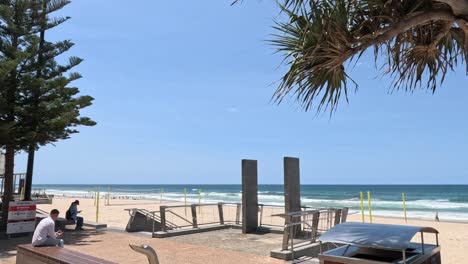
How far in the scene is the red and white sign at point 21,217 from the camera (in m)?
12.2

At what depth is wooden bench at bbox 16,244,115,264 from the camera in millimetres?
5488

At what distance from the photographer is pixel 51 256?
229 inches

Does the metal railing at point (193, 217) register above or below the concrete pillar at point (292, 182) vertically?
below

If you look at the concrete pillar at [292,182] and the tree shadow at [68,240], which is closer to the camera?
the tree shadow at [68,240]

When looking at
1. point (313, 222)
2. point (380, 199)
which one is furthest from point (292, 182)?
point (380, 199)

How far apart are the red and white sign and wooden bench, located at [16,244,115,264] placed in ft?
19.6

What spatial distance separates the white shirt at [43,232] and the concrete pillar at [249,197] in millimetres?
6895

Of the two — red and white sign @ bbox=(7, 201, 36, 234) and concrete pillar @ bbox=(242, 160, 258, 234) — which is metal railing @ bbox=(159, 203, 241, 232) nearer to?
concrete pillar @ bbox=(242, 160, 258, 234)

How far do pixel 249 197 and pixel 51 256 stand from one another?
7.83m

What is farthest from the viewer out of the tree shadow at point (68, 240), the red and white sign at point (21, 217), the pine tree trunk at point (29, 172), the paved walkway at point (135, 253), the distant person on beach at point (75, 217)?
the pine tree trunk at point (29, 172)

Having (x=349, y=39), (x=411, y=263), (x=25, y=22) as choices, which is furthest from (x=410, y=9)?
(x=25, y=22)

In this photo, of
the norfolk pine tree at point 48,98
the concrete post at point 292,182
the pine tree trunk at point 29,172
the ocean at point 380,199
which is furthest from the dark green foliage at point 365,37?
the ocean at point 380,199

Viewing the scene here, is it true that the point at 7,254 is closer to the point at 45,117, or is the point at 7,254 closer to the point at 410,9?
the point at 45,117

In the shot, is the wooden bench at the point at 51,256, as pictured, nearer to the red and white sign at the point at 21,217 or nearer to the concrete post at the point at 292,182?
the red and white sign at the point at 21,217
